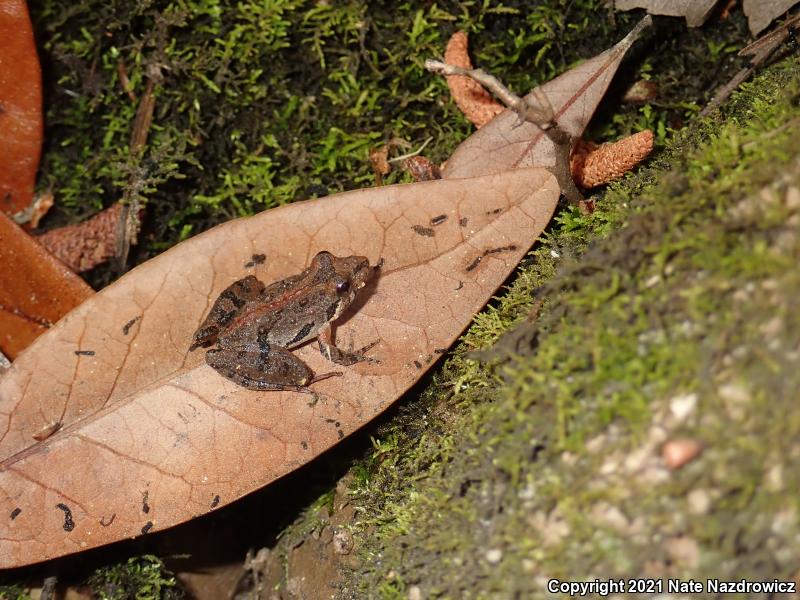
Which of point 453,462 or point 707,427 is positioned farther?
point 453,462

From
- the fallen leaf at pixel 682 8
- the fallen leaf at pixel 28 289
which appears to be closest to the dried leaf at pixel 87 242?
the fallen leaf at pixel 28 289

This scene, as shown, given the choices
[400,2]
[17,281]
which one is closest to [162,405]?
[17,281]

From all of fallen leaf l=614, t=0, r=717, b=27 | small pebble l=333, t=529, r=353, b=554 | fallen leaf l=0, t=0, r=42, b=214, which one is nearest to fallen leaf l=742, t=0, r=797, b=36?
fallen leaf l=614, t=0, r=717, b=27

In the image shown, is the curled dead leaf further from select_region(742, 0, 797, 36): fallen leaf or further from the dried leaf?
the dried leaf

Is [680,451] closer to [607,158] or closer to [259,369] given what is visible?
[607,158]

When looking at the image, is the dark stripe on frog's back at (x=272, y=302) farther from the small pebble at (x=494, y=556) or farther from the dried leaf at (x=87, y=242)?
the small pebble at (x=494, y=556)

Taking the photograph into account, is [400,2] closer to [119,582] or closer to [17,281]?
[17,281]
